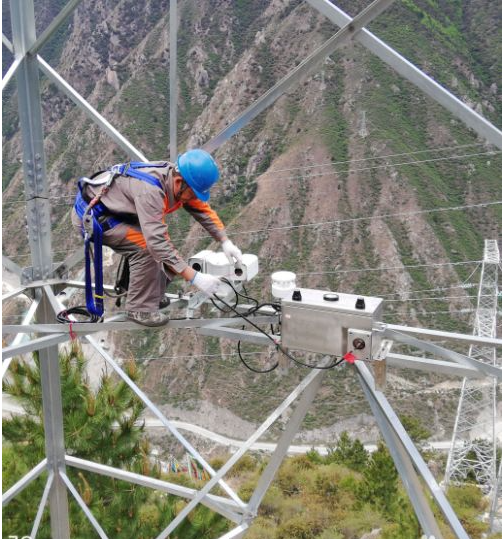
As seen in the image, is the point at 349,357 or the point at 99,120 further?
the point at 99,120

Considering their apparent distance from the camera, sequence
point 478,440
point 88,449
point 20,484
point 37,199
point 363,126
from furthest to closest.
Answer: point 478,440 < point 363,126 < point 88,449 < point 20,484 < point 37,199

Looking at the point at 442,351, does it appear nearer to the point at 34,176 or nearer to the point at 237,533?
the point at 237,533

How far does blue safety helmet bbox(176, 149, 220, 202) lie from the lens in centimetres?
411

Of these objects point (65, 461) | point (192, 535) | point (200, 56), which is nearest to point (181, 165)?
point (65, 461)

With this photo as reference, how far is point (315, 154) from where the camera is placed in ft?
117

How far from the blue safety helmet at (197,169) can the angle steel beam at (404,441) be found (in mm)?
1461

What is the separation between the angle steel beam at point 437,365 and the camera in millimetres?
3742

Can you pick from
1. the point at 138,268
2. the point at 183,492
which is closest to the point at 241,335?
the point at 138,268

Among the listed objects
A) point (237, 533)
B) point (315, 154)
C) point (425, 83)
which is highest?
point (315, 154)

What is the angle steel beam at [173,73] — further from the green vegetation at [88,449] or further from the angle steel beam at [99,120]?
the green vegetation at [88,449]

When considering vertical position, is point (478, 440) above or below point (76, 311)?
below

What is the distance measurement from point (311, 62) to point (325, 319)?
161 cm

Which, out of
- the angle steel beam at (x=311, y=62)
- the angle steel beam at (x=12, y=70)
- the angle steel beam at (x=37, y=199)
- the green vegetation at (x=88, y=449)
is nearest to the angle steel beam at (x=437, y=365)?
the angle steel beam at (x=311, y=62)

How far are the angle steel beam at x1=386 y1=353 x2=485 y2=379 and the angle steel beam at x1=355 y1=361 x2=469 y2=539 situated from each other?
0.60ft
